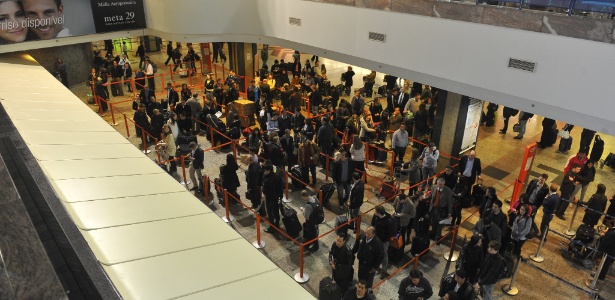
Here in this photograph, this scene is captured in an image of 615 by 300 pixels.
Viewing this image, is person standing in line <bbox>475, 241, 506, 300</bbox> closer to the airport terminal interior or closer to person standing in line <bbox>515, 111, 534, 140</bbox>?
the airport terminal interior

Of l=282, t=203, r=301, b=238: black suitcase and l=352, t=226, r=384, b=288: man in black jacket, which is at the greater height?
l=352, t=226, r=384, b=288: man in black jacket

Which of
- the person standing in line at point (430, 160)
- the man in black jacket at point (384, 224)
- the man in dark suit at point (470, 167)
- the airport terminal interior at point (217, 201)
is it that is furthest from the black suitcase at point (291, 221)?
the man in dark suit at point (470, 167)

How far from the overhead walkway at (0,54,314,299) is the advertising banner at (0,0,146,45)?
27.0 feet

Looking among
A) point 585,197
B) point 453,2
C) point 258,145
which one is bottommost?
point 585,197

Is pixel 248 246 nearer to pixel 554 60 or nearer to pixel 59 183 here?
pixel 59 183

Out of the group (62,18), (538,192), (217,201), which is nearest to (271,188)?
(217,201)

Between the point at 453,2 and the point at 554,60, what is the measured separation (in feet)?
9.09

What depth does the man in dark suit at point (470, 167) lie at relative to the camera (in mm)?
10125

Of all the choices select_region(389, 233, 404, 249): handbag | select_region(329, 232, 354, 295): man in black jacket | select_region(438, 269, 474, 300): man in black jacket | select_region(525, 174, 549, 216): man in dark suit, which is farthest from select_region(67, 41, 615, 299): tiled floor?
select_region(438, 269, 474, 300): man in black jacket

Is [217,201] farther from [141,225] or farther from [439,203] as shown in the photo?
[141,225]

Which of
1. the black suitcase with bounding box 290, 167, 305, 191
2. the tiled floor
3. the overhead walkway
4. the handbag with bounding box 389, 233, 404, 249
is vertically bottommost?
the tiled floor

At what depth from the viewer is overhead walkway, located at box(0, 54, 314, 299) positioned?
4.30m

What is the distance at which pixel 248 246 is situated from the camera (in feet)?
18.0

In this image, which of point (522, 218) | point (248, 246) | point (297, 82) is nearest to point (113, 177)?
point (248, 246)
